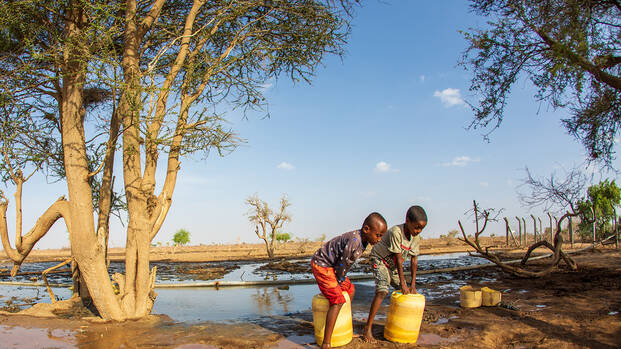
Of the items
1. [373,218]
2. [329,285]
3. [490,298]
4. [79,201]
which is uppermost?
[79,201]

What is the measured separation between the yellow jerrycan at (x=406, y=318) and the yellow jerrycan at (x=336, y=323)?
53cm

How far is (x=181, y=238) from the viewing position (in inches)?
2148

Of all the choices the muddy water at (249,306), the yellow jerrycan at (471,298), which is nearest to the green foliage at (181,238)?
the muddy water at (249,306)

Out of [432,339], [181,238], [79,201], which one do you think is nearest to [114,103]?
[79,201]

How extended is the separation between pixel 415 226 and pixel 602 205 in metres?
28.5

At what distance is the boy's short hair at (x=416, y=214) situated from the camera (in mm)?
5090

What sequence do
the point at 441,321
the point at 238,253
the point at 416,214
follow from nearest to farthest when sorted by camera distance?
the point at 416,214, the point at 441,321, the point at 238,253

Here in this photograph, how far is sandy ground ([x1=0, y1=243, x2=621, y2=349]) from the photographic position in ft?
15.7

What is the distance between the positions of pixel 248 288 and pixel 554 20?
877 cm

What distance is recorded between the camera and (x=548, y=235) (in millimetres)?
29000

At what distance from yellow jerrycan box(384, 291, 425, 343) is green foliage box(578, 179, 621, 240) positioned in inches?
882

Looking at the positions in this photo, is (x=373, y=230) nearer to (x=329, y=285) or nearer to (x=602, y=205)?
(x=329, y=285)

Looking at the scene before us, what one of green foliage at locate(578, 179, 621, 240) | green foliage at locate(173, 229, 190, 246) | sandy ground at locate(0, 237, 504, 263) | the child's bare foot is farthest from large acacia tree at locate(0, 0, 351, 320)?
green foliage at locate(173, 229, 190, 246)

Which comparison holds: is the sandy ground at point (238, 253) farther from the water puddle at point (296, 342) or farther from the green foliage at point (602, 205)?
the water puddle at point (296, 342)
